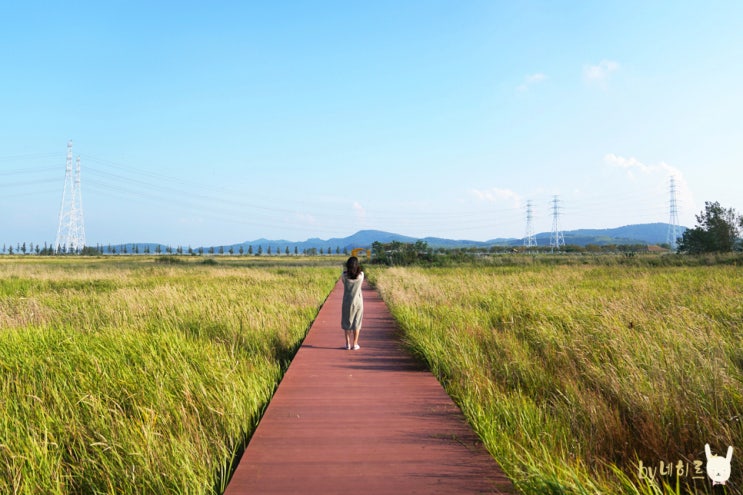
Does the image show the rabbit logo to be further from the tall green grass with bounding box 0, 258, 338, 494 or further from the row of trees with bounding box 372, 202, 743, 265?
the row of trees with bounding box 372, 202, 743, 265

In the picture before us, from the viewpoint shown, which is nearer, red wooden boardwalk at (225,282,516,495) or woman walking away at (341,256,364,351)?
red wooden boardwalk at (225,282,516,495)

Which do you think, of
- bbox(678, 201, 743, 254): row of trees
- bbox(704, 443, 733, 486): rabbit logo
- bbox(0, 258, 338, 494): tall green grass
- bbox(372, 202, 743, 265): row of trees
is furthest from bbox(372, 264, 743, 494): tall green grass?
bbox(678, 201, 743, 254): row of trees

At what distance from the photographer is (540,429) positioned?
4.43 meters

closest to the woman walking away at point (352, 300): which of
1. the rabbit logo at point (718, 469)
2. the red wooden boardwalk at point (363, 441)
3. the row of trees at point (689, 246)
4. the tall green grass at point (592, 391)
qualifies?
the tall green grass at point (592, 391)

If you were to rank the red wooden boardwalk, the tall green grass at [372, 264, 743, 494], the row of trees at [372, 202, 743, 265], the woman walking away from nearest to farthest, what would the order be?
the red wooden boardwalk → the tall green grass at [372, 264, 743, 494] → the woman walking away → the row of trees at [372, 202, 743, 265]

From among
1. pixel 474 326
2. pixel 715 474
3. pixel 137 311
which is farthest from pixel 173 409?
pixel 137 311

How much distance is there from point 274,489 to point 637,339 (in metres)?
6.34

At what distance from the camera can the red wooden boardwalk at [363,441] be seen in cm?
331

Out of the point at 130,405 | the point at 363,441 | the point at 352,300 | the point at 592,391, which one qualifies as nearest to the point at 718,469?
the point at 592,391

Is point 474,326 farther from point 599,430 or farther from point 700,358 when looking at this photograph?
point 599,430

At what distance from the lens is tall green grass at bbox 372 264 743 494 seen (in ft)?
12.5

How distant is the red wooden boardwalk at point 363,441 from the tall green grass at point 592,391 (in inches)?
12.9

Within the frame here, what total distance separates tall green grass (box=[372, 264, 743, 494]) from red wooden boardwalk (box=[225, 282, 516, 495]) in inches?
12.9

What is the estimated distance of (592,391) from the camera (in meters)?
5.35
